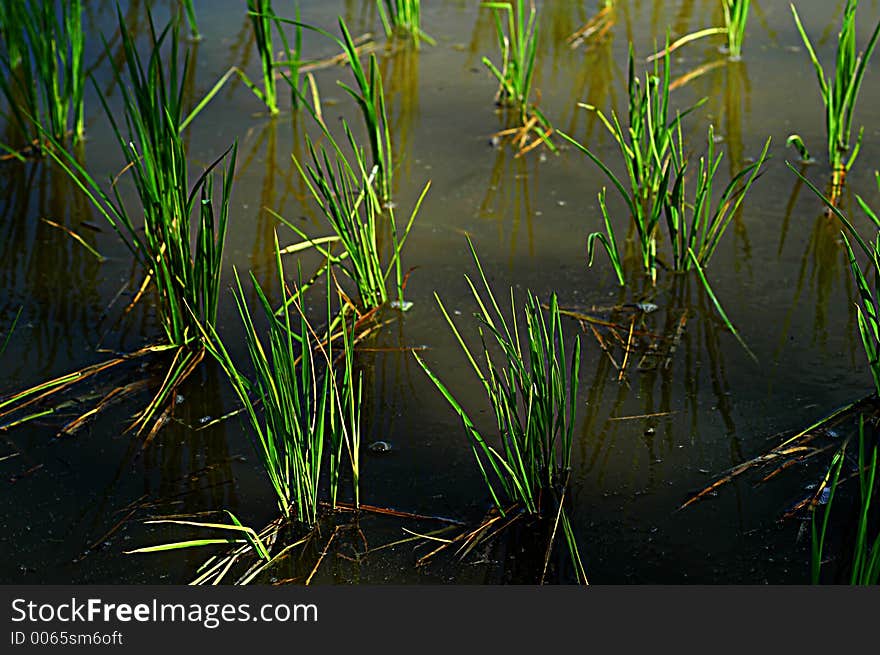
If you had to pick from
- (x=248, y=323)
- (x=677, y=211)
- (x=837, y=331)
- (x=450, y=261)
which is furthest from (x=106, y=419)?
(x=837, y=331)

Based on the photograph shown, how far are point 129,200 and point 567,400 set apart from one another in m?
1.31

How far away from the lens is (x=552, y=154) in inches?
104

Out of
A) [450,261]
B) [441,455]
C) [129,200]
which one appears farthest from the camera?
[129,200]

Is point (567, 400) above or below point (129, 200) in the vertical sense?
below

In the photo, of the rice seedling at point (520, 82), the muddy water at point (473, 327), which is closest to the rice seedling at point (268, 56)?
the muddy water at point (473, 327)

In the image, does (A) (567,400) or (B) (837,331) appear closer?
(A) (567,400)

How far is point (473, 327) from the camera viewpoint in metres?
1.98

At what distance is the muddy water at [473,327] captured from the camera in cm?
151

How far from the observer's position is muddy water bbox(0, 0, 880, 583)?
4.96 ft

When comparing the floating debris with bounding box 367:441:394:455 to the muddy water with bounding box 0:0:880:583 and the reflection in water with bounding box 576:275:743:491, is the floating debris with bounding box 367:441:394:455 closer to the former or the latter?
the muddy water with bounding box 0:0:880:583

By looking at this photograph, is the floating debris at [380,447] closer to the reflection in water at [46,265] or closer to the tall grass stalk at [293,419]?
the tall grass stalk at [293,419]

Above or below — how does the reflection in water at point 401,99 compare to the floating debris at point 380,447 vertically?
above

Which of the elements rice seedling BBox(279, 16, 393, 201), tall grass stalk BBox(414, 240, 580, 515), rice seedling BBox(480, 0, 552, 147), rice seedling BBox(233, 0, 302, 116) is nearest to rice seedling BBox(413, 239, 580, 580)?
tall grass stalk BBox(414, 240, 580, 515)

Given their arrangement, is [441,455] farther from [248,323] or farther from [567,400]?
[248,323]
